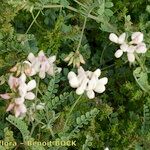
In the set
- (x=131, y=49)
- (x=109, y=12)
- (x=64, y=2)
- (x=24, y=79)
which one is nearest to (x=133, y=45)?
(x=131, y=49)

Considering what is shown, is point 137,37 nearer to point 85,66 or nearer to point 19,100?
point 85,66

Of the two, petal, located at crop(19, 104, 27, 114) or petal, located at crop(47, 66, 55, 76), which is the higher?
petal, located at crop(47, 66, 55, 76)

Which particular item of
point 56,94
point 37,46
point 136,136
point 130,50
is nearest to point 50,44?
point 37,46

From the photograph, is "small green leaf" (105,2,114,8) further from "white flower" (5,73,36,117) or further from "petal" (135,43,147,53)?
"white flower" (5,73,36,117)

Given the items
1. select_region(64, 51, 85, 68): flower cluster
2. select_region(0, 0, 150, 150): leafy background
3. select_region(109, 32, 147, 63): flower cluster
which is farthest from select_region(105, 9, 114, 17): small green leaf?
select_region(64, 51, 85, 68): flower cluster

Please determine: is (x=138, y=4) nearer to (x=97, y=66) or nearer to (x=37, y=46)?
(x=97, y=66)

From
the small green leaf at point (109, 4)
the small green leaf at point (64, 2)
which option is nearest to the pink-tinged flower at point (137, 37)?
the small green leaf at point (109, 4)

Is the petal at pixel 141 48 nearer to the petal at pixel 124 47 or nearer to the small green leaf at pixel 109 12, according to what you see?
the petal at pixel 124 47

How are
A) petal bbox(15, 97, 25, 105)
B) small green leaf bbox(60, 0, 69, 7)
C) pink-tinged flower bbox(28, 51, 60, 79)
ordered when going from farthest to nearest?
small green leaf bbox(60, 0, 69, 7), pink-tinged flower bbox(28, 51, 60, 79), petal bbox(15, 97, 25, 105)

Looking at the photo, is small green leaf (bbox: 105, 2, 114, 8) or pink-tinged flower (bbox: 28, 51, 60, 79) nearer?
pink-tinged flower (bbox: 28, 51, 60, 79)

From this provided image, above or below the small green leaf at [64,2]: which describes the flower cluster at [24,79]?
below
